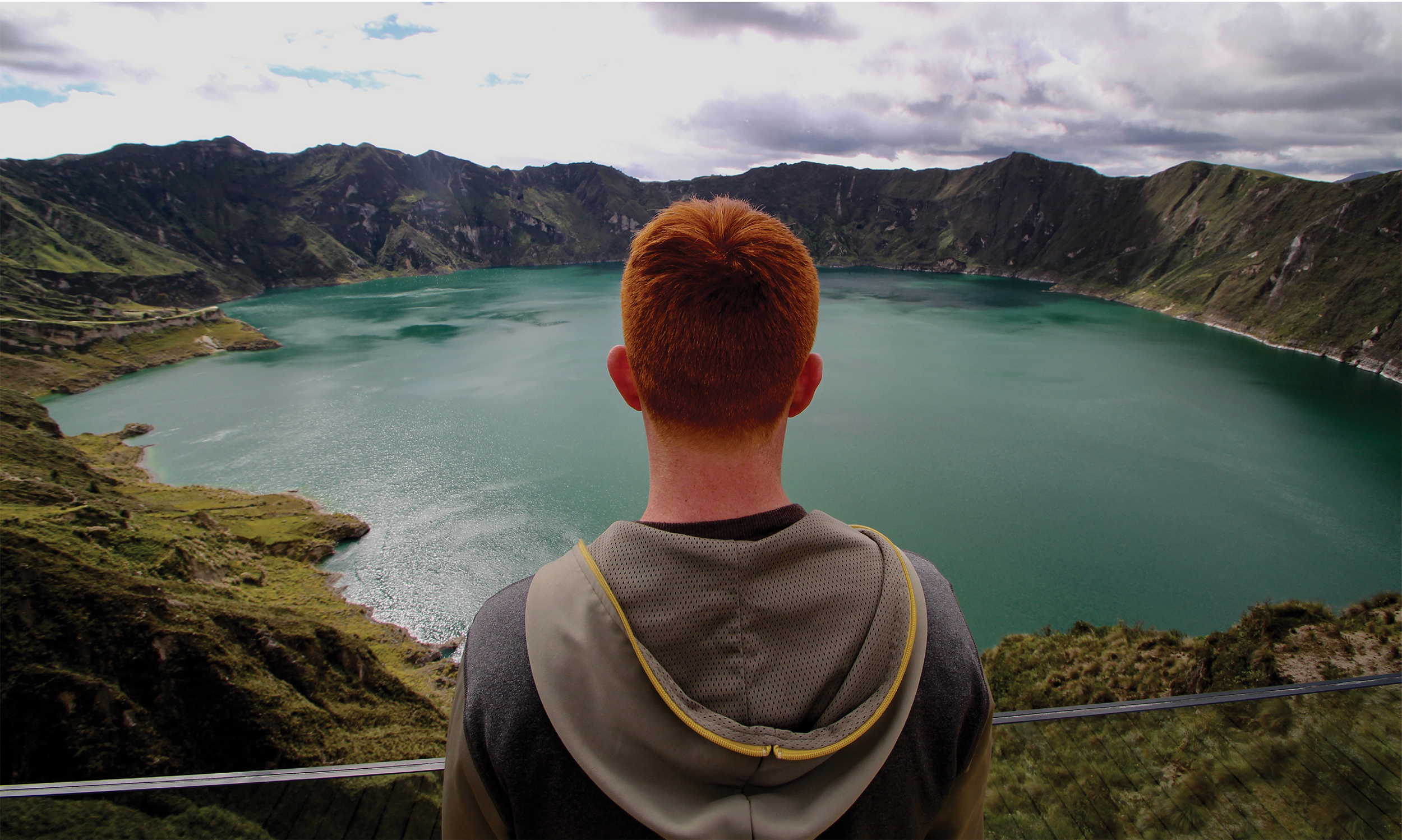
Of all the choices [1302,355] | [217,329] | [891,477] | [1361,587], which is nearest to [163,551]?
[891,477]

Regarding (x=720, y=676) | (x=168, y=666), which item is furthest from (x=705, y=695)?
(x=168, y=666)

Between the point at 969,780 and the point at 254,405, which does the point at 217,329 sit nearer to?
the point at 254,405

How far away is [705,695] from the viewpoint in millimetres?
1145

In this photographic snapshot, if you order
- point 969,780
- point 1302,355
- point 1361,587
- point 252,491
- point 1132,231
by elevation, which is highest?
point 1132,231

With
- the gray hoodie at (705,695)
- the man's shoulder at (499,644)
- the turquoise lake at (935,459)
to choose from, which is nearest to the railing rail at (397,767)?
the gray hoodie at (705,695)

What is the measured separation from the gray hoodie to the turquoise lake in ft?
43.9

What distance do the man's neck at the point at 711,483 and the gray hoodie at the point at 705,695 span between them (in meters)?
0.18

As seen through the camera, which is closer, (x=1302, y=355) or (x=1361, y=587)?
(x=1361, y=587)

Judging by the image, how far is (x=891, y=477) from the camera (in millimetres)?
34750

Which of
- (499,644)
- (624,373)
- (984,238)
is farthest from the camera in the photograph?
(984,238)

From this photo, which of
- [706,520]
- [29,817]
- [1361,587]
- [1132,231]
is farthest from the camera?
[1132,231]

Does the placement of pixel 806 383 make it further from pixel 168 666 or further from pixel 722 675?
pixel 168 666

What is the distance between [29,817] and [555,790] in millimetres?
5212

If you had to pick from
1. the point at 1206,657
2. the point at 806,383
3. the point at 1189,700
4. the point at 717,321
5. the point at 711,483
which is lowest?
the point at 1206,657
